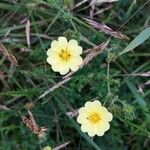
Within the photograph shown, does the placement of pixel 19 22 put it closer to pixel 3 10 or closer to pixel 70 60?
pixel 3 10

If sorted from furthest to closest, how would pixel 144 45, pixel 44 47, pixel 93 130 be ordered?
pixel 144 45, pixel 44 47, pixel 93 130

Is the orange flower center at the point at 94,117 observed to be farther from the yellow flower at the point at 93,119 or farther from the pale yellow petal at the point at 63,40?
the pale yellow petal at the point at 63,40

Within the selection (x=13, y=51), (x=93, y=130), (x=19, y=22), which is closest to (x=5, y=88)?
(x=13, y=51)

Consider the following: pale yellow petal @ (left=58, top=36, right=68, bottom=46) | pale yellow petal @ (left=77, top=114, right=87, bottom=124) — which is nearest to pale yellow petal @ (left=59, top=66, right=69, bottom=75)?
pale yellow petal @ (left=58, top=36, right=68, bottom=46)

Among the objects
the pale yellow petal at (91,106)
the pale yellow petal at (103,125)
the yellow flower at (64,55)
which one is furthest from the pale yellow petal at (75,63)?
the pale yellow petal at (103,125)

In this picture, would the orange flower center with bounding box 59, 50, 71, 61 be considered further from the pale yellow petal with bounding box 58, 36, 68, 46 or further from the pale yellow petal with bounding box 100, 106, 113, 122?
the pale yellow petal with bounding box 100, 106, 113, 122
